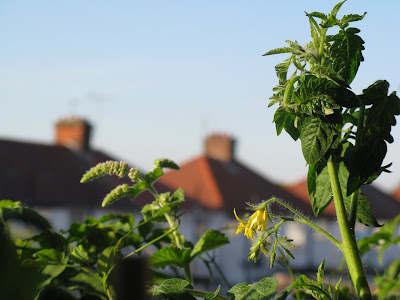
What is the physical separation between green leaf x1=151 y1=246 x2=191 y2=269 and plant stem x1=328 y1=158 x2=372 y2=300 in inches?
8.0

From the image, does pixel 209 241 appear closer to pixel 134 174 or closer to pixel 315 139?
pixel 134 174

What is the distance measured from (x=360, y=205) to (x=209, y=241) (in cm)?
19

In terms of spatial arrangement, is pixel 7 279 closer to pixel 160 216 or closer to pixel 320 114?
pixel 320 114

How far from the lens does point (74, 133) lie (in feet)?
72.0

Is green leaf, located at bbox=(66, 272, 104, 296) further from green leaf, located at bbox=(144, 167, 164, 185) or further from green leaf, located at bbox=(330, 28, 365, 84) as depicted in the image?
green leaf, located at bbox=(330, 28, 365, 84)

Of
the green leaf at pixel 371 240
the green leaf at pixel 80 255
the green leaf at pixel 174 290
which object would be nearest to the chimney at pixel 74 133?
the green leaf at pixel 371 240

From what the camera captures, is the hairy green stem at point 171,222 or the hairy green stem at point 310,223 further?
the hairy green stem at point 171,222

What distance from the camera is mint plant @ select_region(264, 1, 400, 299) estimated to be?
576 mm

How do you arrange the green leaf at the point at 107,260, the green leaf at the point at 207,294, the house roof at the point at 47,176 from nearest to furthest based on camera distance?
1. the green leaf at the point at 207,294
2. the green leaf at the point at 107,260
3. the house roof at the point at 47,176

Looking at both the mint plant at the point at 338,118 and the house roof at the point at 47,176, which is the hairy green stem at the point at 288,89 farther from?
the house roof at the point at 47,176

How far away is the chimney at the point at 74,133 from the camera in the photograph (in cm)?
2178

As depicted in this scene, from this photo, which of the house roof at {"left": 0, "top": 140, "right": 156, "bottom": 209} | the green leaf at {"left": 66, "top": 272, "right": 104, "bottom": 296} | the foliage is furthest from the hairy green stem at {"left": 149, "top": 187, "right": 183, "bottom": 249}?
the house roof at {"left": 0, "top": 140, "right": 156, "bottom": 209}

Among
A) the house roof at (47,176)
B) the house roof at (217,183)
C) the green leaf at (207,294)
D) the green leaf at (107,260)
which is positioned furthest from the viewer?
the house roof at (217,183)

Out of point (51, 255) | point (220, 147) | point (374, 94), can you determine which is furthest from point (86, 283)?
point (220, 147)
